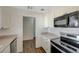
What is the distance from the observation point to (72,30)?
1802mm

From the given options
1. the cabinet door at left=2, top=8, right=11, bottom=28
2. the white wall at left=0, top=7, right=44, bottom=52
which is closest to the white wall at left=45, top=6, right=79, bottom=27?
the white wall at left=0, top=7, right=44, bottom=52

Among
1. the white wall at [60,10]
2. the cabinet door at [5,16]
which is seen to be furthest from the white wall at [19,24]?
the white wall at [60,10]

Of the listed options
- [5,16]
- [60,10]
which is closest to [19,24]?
[5,16]

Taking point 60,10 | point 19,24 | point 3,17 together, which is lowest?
point 19,24

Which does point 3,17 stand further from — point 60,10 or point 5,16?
point 60,10

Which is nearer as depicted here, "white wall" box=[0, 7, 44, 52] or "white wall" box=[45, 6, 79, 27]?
"white wall" box=[45, 6, 79, 27]

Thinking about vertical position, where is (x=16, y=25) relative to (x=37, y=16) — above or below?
below

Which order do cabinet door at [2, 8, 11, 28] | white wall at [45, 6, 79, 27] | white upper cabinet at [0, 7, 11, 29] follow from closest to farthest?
white wall at [45, 6, 79, 27] < white upper cabinet at [0, 7, 11, 29] < cabinet door at [2, 8, 11, 28]

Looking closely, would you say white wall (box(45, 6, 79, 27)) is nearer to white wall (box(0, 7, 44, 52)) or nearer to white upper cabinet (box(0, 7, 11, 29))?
white wall (box(0, 7, 44, 52))
